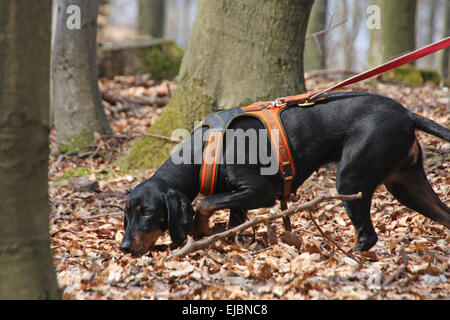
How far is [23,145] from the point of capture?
7.50ft

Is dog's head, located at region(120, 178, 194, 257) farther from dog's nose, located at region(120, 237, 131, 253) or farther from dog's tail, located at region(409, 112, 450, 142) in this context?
dog's tail, located at region(409, 112, 450, 142)

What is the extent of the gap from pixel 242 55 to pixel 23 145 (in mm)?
4001

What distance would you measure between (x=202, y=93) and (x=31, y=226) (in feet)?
13.2

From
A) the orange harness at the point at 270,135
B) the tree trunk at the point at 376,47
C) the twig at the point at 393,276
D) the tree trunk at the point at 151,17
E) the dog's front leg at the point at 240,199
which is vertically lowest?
the twig at the point at 393,276

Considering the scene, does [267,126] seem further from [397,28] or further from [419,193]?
[397,28]

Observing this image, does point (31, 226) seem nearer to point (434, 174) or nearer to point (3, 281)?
point (3, 281)

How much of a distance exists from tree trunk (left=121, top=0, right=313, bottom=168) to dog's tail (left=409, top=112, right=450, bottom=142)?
7.45 feet

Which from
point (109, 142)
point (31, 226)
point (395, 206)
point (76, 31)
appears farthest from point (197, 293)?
point (76, 31)

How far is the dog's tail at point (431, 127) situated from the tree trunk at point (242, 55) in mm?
2271

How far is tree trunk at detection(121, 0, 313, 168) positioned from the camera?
19.0 feet

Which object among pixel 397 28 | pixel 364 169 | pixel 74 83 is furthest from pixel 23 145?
pixel 397 28

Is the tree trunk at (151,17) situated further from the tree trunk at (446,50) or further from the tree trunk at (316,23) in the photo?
the tree trunk at (446,50)

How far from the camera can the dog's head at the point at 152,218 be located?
3.73 m

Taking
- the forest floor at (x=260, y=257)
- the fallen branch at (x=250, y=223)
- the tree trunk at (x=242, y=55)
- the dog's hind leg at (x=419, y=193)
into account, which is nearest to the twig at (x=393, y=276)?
the forest floor at (x=260, y=257)
